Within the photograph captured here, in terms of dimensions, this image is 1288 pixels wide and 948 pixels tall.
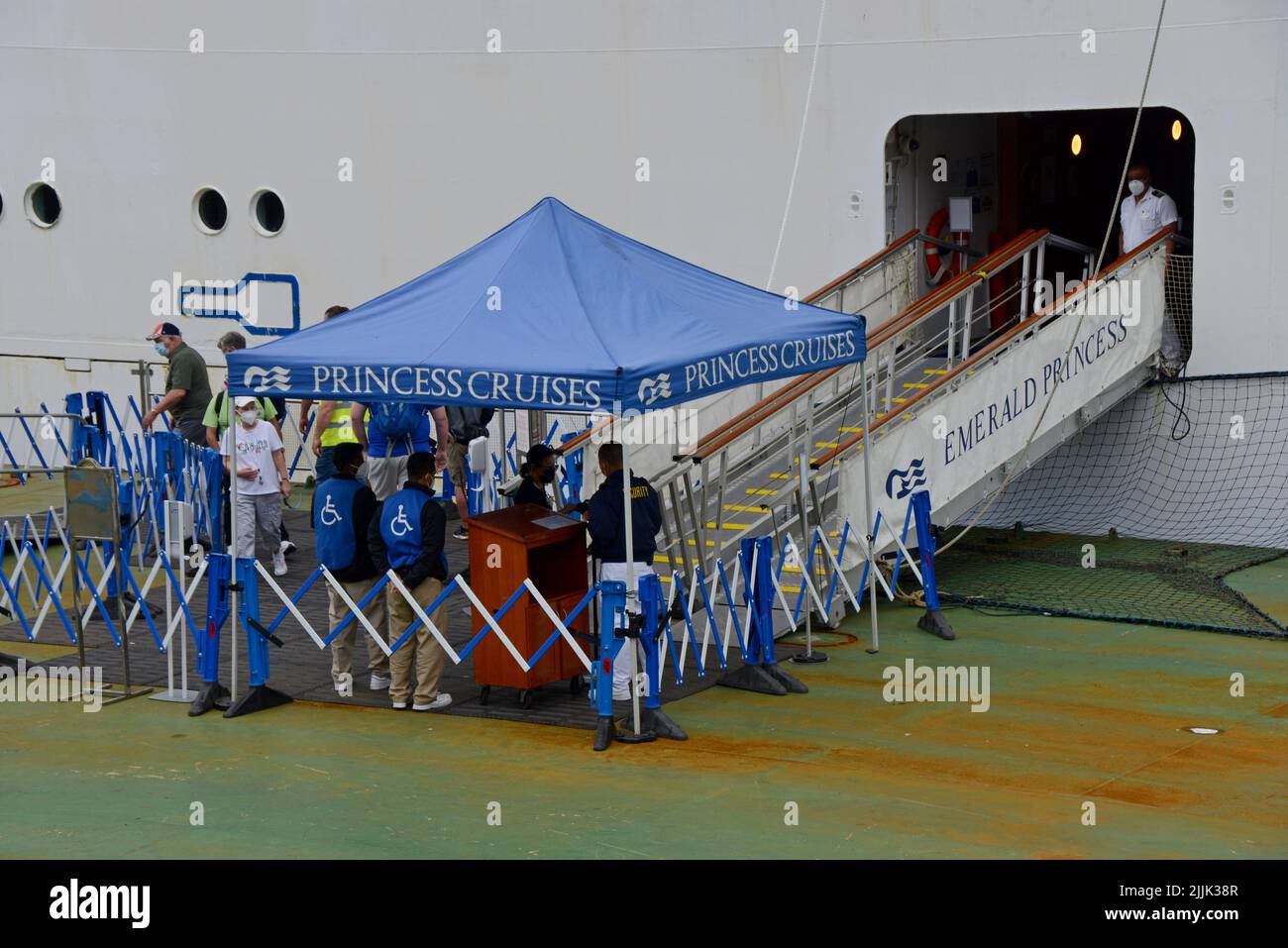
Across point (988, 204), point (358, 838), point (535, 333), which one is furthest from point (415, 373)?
point (988, 204)

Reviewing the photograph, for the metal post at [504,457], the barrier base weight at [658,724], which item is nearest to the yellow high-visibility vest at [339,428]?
the metal post at [504,457]

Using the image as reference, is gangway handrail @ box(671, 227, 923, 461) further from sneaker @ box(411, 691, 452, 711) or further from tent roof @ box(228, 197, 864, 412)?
sneaker @ box(411, 691, 452, 711)

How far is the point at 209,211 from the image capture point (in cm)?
1978

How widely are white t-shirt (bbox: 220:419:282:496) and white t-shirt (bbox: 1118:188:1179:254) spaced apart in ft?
25.5

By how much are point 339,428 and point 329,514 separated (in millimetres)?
3594

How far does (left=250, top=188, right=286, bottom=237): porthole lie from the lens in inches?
759

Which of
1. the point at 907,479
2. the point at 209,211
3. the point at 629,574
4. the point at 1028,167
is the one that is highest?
the point at 1028,167

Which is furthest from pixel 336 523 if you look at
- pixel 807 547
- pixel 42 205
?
pixel 42 205

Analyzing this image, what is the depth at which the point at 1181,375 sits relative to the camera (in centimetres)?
1550

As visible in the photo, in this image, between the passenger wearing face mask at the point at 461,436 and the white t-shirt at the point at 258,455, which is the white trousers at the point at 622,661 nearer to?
the white t-shirt at the point at 258,455

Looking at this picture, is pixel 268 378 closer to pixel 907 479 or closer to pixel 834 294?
pixel 907 479

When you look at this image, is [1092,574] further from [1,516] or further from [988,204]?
[1,516]

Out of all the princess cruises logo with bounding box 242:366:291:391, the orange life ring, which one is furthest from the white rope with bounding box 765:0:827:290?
the princess cruises logo with bounding box 242:366:291:391

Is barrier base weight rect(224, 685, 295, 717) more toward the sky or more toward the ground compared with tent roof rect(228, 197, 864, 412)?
more toward the ground
